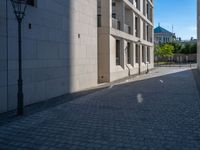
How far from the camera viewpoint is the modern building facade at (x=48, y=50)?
10.0 m

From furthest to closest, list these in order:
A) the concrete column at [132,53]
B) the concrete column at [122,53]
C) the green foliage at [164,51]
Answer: the green foliage at [164,51], the concrete column at [132,53], the concrete column at [122,53]

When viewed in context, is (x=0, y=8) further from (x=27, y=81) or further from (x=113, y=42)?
(x=113, y=42)

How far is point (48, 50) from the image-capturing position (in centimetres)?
1288

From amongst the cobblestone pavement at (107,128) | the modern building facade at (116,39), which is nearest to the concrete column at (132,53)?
the modern building facade at (116,39)

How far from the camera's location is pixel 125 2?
27250 mm

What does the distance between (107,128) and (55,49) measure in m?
6.80

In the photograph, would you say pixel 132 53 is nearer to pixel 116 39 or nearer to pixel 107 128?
pixel 116 39

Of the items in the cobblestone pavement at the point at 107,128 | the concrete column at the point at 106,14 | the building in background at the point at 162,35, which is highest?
the building in background at the point at 162,35

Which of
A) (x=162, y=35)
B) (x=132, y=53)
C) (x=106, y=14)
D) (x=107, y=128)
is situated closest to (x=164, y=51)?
(x=162, y=35)

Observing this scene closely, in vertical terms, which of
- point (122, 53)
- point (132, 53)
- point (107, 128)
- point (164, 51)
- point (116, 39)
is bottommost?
point (107, 128)

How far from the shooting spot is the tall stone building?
1010 cm

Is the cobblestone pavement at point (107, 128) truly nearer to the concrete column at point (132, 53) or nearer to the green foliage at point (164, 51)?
the concrete column at point (132, 53)

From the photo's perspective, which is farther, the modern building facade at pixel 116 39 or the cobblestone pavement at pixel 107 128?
the modern building facade at pixel 116 39

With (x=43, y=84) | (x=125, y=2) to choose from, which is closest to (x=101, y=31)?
(x=125, y=2)
